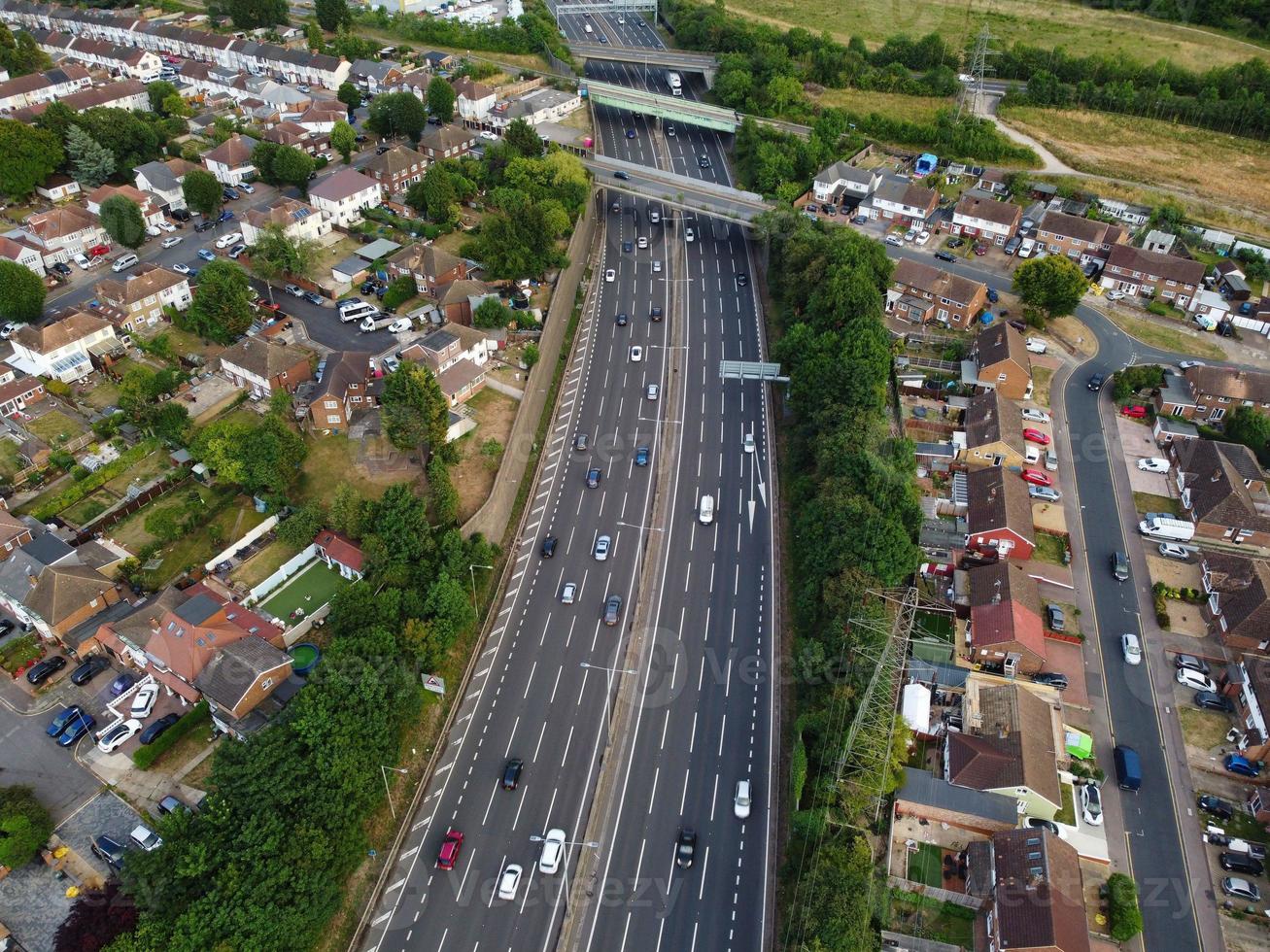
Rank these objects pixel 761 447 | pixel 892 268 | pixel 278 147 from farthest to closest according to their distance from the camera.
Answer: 1. pixel 278 147
2. pixel 892 268
3. pixel 761 447

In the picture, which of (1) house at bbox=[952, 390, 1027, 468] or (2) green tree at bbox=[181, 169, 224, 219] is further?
(2) green tree at bbox=[181, 169, 224, 219]

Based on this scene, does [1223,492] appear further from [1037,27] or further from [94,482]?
[1037,27]

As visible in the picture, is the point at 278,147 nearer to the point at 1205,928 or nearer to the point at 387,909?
the point at 387,909

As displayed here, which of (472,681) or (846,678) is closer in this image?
(846,678)

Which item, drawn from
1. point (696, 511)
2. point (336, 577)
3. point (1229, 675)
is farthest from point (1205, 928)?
point (336, 577)

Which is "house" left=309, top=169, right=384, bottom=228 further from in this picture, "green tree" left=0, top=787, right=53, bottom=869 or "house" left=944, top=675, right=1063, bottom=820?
"house" left=944, top=675, right=1063, bottom=820

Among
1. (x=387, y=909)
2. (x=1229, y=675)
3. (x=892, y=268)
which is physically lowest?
(x=387, y=909)

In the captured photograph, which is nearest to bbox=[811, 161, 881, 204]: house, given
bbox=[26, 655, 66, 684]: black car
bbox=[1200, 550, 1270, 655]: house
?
bbox=[1200, 550, 1270, 655]: house
